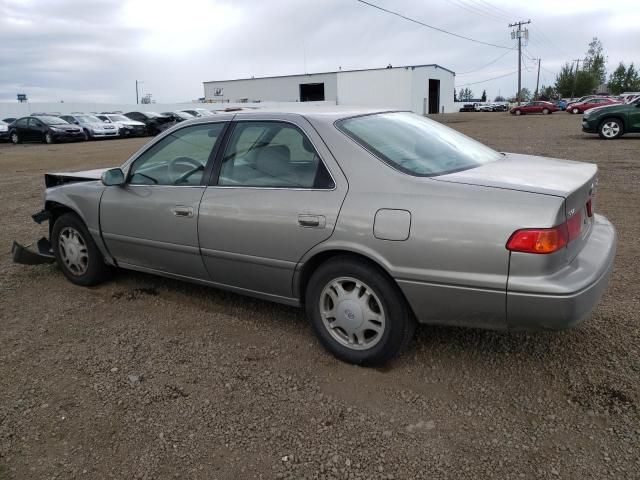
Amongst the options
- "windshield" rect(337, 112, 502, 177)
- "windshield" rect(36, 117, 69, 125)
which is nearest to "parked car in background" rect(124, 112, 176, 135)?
"windshield" rect(36, 117, 69, 125)

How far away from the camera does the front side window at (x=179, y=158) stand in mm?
3859

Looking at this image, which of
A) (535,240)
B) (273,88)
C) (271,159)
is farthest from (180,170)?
(273,88)

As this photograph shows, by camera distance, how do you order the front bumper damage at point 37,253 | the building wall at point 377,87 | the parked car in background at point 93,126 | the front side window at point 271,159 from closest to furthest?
1. the front side window at point 271,159
2. the front bumper damage at point 37,253
3. the parked car in background at point 93,126
4. the building wall at point 377,87

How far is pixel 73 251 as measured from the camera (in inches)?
188

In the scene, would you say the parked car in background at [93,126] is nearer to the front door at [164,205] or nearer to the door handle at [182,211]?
the front door at [164,205]

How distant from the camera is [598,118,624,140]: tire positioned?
17.2 m

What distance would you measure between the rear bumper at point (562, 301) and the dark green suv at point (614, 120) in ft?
54.8

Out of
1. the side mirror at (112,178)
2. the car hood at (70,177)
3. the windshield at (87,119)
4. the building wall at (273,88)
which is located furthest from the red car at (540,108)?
the side mirror at (112,178)

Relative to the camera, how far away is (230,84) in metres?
65.6

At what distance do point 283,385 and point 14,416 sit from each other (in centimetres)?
147

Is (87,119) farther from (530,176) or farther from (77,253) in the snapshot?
(530,176)

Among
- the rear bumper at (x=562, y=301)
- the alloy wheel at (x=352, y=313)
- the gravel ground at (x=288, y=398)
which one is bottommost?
the gravel ground at (x=288, y=398)

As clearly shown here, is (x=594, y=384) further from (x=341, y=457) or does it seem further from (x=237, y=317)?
(x=237, y=317)

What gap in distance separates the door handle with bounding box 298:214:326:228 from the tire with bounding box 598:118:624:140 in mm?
17267
